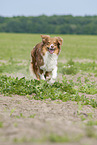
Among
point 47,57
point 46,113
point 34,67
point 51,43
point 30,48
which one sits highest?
point 51,43

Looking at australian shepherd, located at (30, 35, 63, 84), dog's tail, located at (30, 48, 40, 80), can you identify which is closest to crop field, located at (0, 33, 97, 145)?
australian shepherd, located at (30, 35, 63, 84)

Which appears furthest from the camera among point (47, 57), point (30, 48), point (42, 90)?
point (30, 48)

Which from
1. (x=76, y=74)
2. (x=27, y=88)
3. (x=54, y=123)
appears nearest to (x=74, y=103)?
(x=27, y=88)

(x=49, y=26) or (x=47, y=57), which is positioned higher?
(x=49, y=26)

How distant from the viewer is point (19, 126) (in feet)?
11.5

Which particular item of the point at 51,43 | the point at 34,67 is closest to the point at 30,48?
the point at 34,67

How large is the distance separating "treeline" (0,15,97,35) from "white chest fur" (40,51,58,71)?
90.4m

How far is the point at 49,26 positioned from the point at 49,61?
98850mm

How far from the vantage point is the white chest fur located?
24.3 ft

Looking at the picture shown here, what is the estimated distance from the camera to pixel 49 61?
295 inches

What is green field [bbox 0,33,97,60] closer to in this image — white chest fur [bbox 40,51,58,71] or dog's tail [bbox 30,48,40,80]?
dog's tail [bbox 30,48,40,80]

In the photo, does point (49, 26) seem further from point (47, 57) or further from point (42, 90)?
point (42, 90)

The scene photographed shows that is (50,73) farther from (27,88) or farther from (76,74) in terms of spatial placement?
(76,74)

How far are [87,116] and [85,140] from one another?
230 cm
